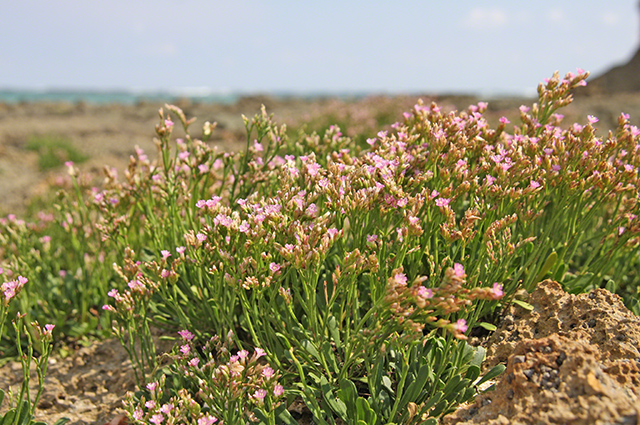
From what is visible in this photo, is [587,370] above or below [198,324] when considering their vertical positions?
above

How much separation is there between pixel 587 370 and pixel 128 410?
1.71 metres

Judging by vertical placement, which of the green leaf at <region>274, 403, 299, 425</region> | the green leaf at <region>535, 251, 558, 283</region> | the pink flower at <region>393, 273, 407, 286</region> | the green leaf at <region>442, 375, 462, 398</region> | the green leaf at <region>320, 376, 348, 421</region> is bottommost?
the green leaf at <region>274, 403, 299, 425</region>

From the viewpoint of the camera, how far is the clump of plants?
1846mm

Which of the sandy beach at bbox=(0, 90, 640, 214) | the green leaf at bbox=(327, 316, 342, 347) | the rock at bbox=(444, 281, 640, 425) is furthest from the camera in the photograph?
the sandy beach at bbox=(0, 90, 640, 214)

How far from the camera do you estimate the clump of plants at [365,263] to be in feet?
6.06

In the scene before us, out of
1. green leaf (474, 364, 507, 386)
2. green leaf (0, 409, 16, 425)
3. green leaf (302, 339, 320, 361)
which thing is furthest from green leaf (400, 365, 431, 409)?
green leaf (0, 409, 16, 425)

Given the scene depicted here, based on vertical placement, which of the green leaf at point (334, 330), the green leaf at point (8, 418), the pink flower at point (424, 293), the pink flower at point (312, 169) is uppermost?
the pink flower at point (312, 169)

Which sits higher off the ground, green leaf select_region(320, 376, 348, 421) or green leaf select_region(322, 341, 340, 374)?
green leaf select_region(322, 341, 340, 374)

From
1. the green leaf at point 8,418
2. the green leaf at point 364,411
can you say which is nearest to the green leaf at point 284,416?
the green leaf at point 364,411

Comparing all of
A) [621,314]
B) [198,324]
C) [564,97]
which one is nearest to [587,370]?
[621,314]

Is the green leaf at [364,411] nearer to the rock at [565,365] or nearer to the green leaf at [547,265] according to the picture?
the rock at [565,365]

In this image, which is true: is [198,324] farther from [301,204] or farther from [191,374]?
[301,204]

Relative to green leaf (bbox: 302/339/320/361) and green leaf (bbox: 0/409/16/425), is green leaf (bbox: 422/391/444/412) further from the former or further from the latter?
green leaf (bbox: 0/409/16/425)

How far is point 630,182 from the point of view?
2.46m
